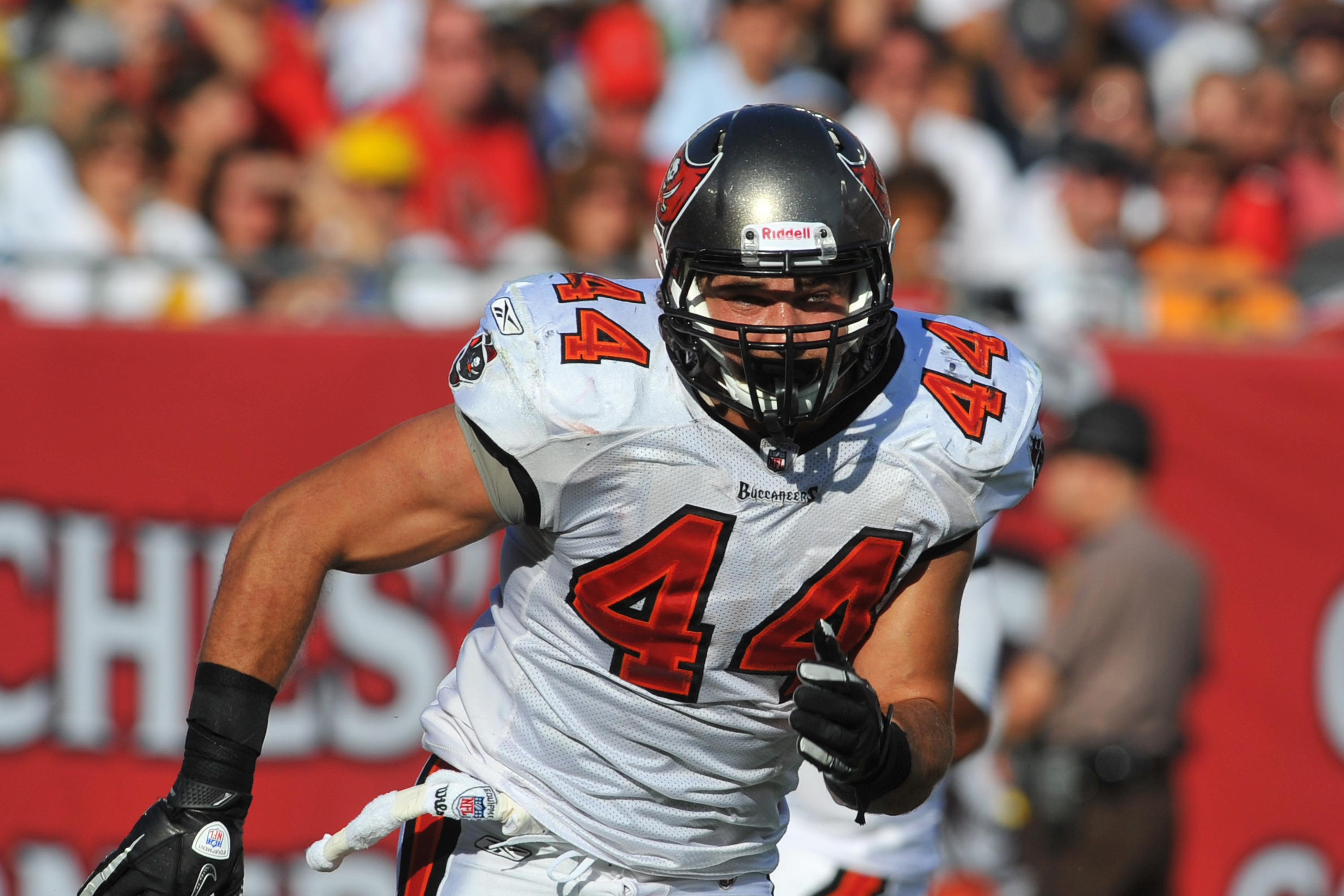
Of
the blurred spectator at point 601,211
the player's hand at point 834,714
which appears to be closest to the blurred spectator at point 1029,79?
the blurred spectator at point 601,211

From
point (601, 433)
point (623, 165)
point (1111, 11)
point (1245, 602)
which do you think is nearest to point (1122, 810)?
point (1245, 602)

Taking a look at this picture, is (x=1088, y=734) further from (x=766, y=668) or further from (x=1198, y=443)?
(x=766, y=668)

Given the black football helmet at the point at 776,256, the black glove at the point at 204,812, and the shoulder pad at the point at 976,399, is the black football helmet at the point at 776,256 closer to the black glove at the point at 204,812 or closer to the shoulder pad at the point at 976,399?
the shoulder pad at the point at 976,399

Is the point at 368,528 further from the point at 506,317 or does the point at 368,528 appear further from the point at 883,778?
the point at 883,778

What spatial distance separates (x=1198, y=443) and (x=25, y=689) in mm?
→ 3557

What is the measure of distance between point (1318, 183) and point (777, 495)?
18.4ft

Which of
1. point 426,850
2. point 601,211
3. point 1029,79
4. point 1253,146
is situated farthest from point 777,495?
point 1029,79

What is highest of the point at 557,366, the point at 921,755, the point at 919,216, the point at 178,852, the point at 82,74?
the point at 82,74

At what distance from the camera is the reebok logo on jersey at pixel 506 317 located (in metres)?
2.58

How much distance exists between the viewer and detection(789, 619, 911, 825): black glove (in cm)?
228

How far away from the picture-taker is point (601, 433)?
251 cm

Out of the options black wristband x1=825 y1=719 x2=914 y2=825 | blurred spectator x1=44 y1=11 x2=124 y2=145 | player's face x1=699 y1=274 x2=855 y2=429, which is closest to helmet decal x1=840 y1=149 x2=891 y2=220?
player's face x1=699 y1=274 x2=855 y2=429

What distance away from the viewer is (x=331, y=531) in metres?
2.53

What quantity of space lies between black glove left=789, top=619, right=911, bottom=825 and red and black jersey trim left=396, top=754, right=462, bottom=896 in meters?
0.74
